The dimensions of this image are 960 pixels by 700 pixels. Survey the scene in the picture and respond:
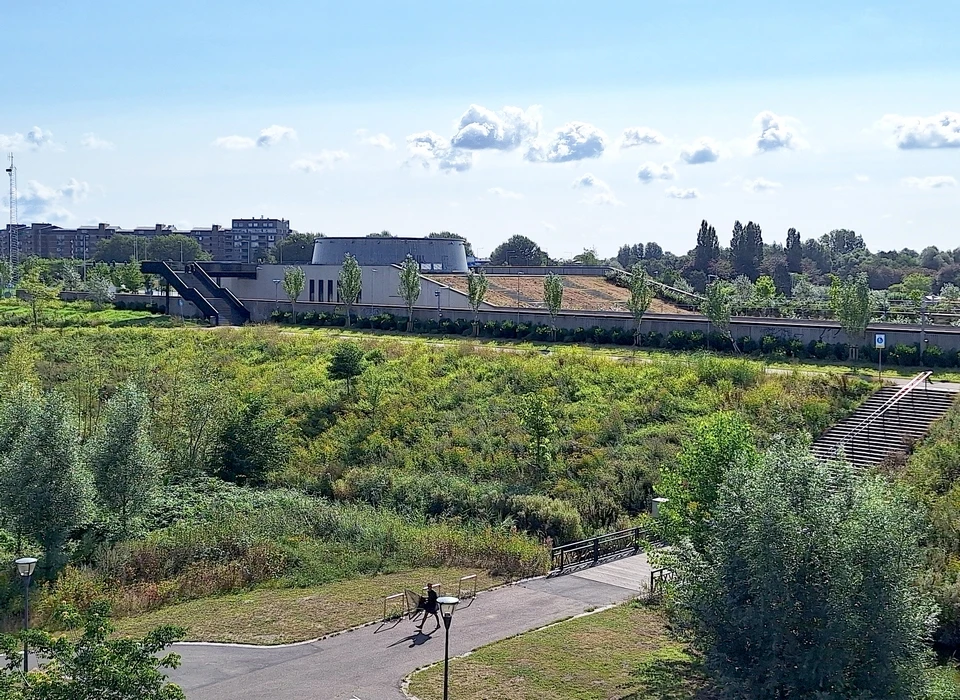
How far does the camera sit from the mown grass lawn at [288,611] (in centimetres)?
1770

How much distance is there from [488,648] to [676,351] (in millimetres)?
25453

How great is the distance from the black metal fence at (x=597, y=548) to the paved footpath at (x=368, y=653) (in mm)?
1587

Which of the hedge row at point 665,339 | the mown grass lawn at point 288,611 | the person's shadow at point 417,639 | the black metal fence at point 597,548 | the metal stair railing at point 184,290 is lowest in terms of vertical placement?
the mown grass lawn at point 288,611

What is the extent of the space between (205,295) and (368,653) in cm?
4849

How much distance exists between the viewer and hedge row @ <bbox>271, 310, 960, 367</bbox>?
3419 cm

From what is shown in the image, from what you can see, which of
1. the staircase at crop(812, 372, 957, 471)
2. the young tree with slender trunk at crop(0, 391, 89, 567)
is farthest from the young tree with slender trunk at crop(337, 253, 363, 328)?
the young tree with slender trunk at crop(0, 391, 89, 567)

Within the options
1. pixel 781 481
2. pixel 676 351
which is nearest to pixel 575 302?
pixel 676 351

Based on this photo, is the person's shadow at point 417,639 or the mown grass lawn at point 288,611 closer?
the person's shadow at point 417,639

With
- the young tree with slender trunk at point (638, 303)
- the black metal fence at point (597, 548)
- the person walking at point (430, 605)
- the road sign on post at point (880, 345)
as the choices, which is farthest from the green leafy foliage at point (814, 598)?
the young tree with slender trunk at point (638, 303)

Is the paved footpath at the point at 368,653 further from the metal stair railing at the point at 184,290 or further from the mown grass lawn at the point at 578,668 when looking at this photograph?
the metal stair railing at the point at 184,290

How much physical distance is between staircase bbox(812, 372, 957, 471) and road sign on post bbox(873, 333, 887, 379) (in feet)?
7.67

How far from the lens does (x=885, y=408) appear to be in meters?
28.6

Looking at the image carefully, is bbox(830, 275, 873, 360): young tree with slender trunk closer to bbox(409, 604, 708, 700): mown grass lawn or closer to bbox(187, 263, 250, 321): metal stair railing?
bbox(409, 604, 708, 700): mown grass lawn

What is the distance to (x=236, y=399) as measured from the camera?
35594 mm
